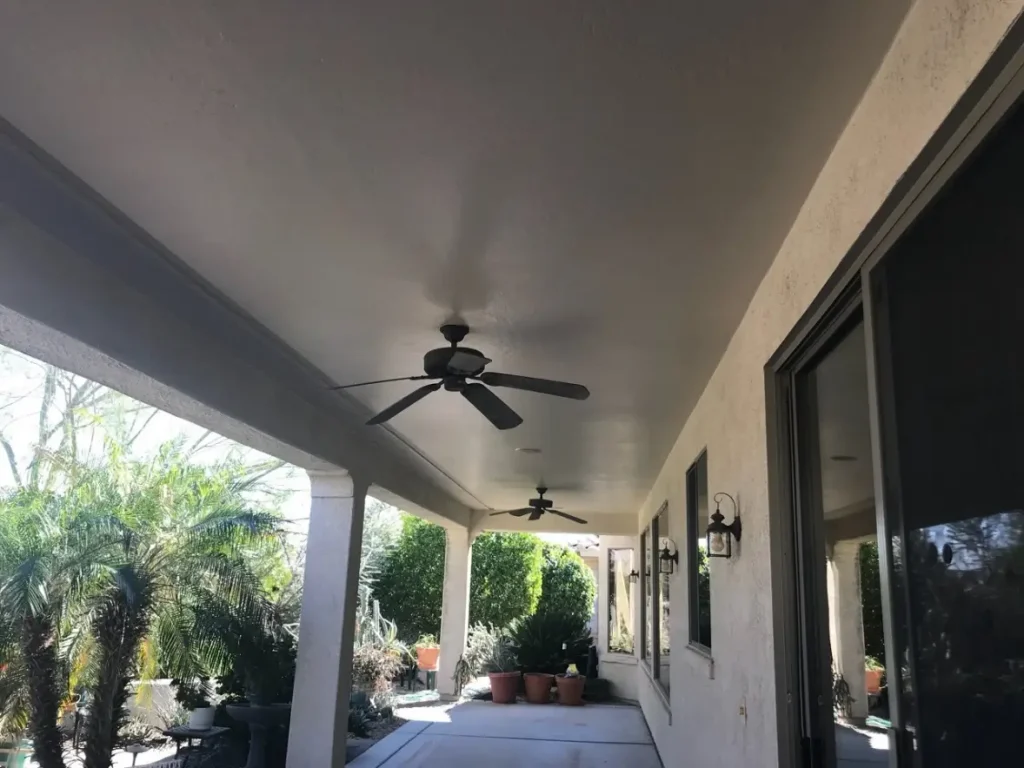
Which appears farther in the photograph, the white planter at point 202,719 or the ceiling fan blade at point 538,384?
the white planter at point 202,719

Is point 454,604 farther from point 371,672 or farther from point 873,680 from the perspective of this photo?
point 873,680

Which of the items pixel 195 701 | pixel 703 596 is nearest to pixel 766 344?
pixel 703 596

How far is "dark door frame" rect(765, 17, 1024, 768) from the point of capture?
1.17m

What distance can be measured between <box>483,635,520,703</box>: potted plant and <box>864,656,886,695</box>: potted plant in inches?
322

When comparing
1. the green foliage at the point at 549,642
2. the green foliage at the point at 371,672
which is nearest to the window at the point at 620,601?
the green foliage at the point at 549,642

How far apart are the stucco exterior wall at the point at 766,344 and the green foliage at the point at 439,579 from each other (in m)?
7.66

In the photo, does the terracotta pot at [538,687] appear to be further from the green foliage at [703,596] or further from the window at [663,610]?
the green foliage at [703,596]

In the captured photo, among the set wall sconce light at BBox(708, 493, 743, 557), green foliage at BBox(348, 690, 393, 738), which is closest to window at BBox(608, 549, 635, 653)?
green foliage at BBox(348, 690, 393, 738)

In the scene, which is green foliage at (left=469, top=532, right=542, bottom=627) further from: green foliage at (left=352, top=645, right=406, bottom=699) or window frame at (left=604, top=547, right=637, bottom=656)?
green foliage at (left=352, top=645, right=406, bottom=699)

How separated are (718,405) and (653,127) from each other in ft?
6.67

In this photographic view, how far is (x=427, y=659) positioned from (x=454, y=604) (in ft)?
5.43

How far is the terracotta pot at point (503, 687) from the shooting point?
30.6 feet

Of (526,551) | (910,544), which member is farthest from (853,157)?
(526,551)

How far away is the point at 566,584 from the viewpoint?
12.9m
